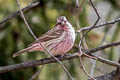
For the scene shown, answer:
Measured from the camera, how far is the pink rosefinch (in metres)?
4.43

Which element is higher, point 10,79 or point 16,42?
point 16,42

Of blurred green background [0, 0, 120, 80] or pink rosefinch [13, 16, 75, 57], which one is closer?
pink rosefinch [13, 16, 75, 57]

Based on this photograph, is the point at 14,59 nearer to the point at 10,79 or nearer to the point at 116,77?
the point at 10,79

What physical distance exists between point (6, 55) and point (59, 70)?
0.69 metres

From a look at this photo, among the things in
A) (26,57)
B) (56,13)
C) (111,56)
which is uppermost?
(56,13)

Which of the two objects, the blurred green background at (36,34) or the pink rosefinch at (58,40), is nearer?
the pink rosefinch at (58,40)

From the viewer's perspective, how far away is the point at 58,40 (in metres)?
4.64

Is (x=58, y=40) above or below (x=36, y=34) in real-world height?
above

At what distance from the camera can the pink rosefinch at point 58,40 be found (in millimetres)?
4434

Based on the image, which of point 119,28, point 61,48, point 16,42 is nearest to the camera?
point 61,48

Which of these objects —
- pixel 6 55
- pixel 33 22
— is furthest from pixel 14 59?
pixel 33 22

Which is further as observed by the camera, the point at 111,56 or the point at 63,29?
the point at 111,56

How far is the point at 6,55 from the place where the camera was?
5293 mm

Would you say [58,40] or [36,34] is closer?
[58,40]
